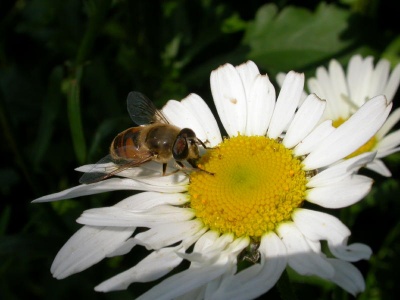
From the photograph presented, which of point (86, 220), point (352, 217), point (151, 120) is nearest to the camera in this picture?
point (86, 220)

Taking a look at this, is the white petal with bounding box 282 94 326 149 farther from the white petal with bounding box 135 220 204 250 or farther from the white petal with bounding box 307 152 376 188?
the white petal with bounding box 135 220 204 250

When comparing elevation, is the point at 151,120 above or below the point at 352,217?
above

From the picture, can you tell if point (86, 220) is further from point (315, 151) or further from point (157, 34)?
point (157, 34)

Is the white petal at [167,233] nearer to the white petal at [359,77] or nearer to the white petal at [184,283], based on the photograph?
the white petal at [184,283]

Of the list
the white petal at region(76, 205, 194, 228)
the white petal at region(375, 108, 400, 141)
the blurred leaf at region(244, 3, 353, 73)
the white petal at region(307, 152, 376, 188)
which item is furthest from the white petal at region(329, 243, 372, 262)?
the blurred leaf at region(244, 3, 353, 73)

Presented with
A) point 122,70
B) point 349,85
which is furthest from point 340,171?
point 122,70

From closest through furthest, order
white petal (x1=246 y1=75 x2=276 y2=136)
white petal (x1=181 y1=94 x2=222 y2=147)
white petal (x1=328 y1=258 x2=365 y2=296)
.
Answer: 1. white petal (x1=328 y1=258 x2=365 y2=296)
2. white petal (x1=246 y1=75 x2=276 y2=136)
3. white petal (x1=181 y1=94 x2=222 y2=147)

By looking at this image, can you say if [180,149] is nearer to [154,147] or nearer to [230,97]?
[154,147]

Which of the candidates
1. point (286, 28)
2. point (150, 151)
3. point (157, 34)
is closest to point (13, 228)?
point (157, 34)
